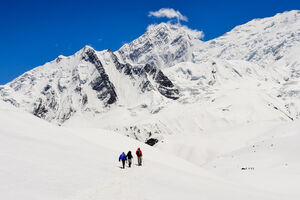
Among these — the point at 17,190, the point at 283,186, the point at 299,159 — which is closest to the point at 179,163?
the point at 283,186

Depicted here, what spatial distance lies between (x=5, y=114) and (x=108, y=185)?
23.9 meters

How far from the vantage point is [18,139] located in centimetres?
2988

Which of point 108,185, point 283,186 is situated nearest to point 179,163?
point 283,186

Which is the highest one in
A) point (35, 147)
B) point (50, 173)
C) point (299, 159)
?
point (299, 159)

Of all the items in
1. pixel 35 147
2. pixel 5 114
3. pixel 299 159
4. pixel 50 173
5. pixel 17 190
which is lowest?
pixel 17 190

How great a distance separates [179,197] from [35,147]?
15399mm

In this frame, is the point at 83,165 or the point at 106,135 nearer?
the point at 83,165

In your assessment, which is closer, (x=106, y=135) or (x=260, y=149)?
(x=106, y=135)

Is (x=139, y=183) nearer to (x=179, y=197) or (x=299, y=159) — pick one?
(x=179, y=197)

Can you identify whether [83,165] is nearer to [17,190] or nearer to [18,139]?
[18,139]

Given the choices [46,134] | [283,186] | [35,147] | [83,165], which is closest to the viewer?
[83,165]

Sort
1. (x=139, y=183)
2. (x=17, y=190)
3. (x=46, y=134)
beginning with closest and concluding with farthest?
(x=17, y=190) < (x=139, y=183) < (x=46, y=134)

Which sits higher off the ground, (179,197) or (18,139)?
(18,139)

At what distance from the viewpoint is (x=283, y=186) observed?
3438cm
